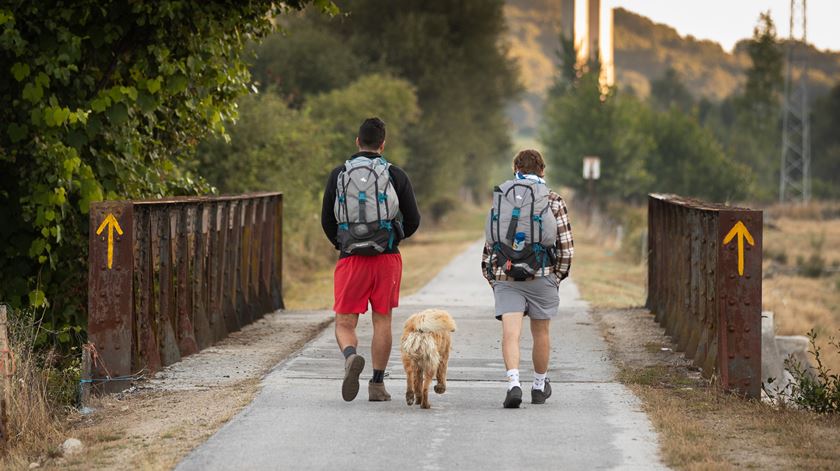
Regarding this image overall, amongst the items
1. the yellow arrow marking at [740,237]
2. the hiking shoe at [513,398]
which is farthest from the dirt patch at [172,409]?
the yellow arrow marking at [740,237]

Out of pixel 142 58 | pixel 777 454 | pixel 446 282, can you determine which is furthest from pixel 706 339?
pixel 446 282

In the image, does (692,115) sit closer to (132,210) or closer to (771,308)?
(771,308)

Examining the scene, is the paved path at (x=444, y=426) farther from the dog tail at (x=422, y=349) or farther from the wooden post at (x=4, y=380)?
the wooden post at (x=4, y=380)

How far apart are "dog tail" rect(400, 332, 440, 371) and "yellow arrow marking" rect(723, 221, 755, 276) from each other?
7.33 feet

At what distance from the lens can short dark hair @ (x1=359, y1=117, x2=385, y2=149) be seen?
8.86m

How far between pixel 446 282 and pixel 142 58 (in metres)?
14.7

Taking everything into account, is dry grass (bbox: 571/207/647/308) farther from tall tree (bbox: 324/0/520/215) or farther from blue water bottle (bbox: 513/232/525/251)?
blue water bottle (bbox: 513/232/525/251)

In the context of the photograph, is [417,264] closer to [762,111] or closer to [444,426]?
[444,426]

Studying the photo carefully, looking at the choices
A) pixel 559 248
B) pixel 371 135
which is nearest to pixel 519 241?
pixel 559 248

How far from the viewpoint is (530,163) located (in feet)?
29.3

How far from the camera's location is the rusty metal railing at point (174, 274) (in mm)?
9555

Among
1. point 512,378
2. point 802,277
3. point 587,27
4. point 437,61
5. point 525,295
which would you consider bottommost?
point 802,277

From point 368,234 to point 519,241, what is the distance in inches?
37.8

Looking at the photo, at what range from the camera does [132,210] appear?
9570mm
